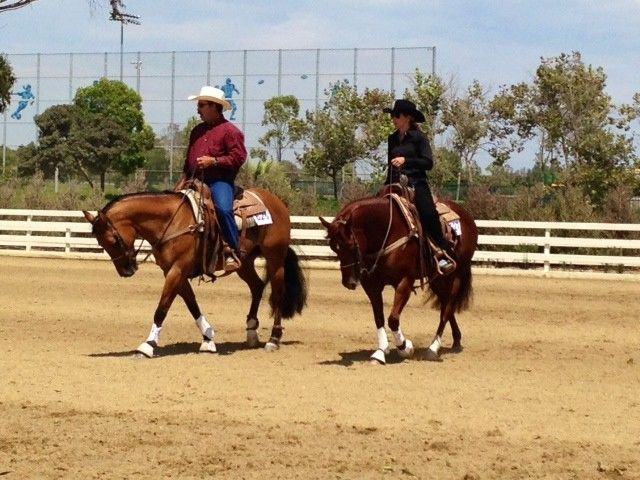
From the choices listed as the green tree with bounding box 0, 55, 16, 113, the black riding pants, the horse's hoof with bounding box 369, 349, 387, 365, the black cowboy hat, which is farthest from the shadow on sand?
the green tree with bounding box 0, 55, 16, 113

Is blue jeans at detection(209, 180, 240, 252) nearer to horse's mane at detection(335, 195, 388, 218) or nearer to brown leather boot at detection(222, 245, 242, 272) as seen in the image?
brown leather boot at detection(222, 245, 242, 272)

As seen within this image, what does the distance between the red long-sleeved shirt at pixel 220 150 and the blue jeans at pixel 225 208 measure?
0.28ft

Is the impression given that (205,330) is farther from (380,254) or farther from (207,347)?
(380,254)

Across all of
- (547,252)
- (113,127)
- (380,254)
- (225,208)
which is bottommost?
(547,252)

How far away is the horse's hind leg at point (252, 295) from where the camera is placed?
11703 millimetres

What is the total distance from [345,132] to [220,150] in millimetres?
35608

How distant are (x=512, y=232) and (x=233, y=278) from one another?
24.5 ft

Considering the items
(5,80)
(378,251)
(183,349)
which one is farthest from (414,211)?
(5,80)

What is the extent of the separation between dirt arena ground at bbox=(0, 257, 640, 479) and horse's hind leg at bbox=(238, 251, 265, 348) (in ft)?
1.08

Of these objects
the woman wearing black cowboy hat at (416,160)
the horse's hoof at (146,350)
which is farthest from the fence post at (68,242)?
the woman wearing black cowboy hat at (416,160)

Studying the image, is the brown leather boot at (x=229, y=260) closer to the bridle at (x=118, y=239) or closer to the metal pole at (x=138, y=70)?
the bridle at (x=118, y=239)

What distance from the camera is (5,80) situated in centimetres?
3947

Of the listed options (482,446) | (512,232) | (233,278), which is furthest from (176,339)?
(512,232)

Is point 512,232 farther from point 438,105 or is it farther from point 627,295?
point 438,105
